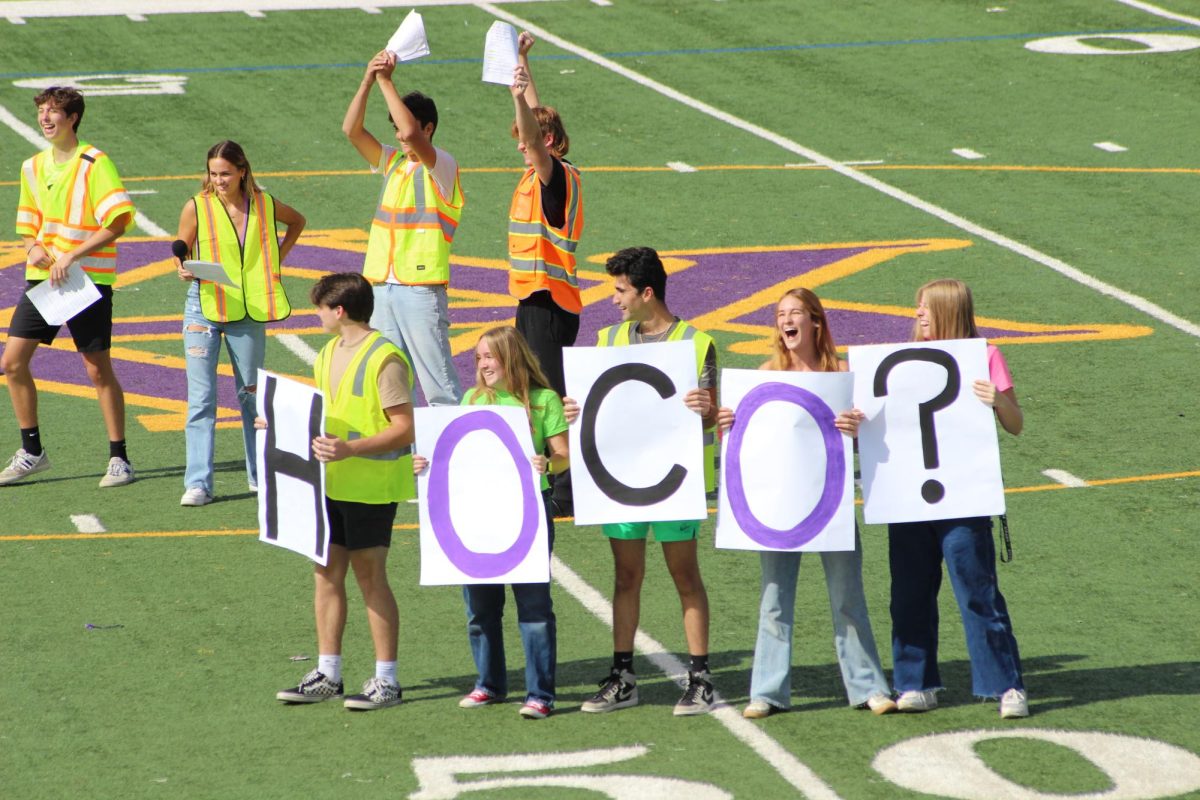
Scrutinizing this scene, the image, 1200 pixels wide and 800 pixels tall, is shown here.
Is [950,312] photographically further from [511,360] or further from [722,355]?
[722,355]

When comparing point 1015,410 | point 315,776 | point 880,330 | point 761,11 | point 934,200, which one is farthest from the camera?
point 761,11

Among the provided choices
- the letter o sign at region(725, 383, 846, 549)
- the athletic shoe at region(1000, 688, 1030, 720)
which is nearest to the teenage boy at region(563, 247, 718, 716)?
the letter o sign at region(725, 383, 846, 549)

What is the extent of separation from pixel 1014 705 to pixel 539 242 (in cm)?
400

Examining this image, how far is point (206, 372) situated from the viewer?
11.5 m

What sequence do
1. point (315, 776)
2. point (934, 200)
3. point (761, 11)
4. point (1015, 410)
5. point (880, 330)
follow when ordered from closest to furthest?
point (315, 776) < point (1015, 410) < point (880, 330) < point (934, 200) < point (761, 11)

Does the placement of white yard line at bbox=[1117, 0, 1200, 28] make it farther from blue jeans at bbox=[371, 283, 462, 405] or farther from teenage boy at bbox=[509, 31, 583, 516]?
blue jeans at bbox=[371, 283, 462, 405]

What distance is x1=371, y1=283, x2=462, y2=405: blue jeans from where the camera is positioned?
11.3 m

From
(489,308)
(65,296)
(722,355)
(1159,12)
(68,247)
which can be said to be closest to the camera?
(65,296)

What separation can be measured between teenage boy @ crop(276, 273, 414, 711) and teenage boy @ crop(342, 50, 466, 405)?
2.87 metres

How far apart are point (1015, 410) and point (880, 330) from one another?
277 inches

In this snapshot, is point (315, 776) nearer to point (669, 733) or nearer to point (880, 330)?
point (669, 733)

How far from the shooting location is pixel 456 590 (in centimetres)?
996

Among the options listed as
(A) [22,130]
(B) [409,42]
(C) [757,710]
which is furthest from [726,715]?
(A) [22,130]

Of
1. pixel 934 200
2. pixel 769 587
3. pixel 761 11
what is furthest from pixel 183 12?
pixel 769 587
